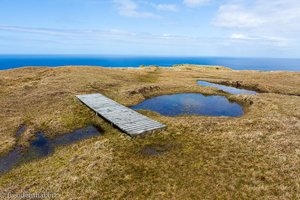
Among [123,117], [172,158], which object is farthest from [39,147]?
[172,158]

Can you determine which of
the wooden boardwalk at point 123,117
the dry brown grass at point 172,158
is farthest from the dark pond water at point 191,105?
the wooden boardwalk at point 123,117

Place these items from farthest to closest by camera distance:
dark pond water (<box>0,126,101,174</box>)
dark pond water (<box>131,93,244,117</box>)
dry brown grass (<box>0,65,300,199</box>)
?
dark pond water (<box>131,93,244,117</box>) < dark pond water (<box>0,126,101,174</box>) < dry brown grass (<box>0,65,300,199</box>)

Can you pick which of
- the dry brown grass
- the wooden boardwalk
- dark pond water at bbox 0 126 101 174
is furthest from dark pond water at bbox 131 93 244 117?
dark pond water at bbox 0 126 101 174

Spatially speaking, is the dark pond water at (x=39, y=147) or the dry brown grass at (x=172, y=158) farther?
the dark pond water at (x=39, y=147)

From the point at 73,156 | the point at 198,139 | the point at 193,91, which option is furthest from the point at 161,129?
the point at 193,91

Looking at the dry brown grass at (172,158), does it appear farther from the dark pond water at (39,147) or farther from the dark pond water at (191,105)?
the dark pond water at (191,105)

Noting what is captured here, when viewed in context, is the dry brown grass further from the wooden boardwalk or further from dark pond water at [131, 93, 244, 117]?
dark pond water at [131, 93, 244, 117]

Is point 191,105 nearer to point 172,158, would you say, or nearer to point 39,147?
point 172,158
